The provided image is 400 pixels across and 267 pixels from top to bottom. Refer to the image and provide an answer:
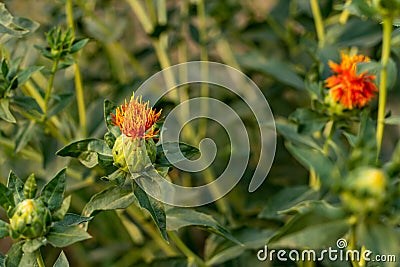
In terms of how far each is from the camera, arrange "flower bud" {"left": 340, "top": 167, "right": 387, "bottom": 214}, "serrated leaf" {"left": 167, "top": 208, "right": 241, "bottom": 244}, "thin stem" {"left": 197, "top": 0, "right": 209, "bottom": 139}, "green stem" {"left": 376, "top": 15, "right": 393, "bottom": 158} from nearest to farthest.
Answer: "flower bud" {"left": 340, "top": 167, "right": 387, "bottom": 214} < "green stem" {"left": 376, "top": 15, "right": 393, "bottom": 158} < "serrated leaf" {"left": 167, "top": 208, "right": 241, "bottom": 244} < "thin stem" {"left": 197, "top": 0, "right": 209, "bottom": 139}

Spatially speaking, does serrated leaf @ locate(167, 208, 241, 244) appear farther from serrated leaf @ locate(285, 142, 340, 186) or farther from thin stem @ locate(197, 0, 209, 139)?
thin stem @ locate(197, 0, 209, 139)

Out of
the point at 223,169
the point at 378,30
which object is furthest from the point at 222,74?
the point at 378,30

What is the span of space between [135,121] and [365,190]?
0.70ft

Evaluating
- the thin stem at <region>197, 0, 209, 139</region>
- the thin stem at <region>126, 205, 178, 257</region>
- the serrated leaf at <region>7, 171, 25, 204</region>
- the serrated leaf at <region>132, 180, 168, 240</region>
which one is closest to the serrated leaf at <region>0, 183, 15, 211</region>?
the serrated leaf at <region>7, 171, 25, 204</region>

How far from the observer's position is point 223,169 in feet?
3.56

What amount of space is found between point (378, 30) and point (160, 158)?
0.50 meters

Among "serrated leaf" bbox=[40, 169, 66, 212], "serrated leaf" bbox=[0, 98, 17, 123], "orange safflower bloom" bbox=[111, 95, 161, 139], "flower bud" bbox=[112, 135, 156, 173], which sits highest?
"orange safflower bloom" bbox=[111, 95, 161, 139]

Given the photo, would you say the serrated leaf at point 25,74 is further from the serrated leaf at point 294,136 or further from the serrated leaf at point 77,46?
the serrated leaf at point 294,136

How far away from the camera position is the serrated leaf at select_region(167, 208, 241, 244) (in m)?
0.67

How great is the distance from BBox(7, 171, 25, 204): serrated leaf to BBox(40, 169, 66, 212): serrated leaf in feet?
0.06

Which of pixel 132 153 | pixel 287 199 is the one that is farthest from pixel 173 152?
pixel 287 199

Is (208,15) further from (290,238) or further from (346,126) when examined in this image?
(290,238)

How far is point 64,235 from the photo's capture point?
23.5 inches

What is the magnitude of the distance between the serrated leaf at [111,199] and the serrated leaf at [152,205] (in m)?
0.02
